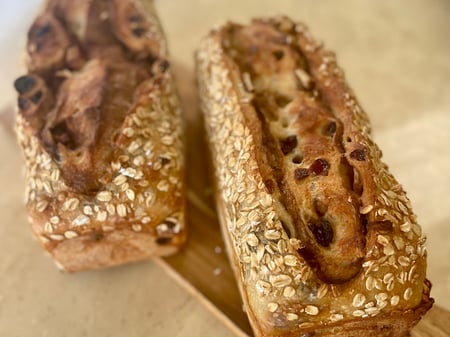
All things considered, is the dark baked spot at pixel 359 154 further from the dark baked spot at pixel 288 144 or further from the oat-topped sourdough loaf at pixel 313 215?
the dark baked spot at pixel 288 144

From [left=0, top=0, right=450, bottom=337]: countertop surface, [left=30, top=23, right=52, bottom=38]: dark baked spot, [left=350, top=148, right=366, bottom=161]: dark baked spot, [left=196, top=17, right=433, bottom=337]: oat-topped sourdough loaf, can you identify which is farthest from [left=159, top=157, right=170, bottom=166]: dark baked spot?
[left=30, top=23, right=52, bottom=38]: dark baked spot

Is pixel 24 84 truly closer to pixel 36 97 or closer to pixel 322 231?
pixel 36 97

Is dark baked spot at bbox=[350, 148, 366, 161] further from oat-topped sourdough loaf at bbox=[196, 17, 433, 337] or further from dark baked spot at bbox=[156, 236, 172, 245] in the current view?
dark baked spot at bbox=[156, 236, 172, 245]

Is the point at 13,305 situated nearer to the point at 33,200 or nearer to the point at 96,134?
the point at 33,200

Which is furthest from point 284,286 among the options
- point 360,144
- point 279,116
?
point 279,116

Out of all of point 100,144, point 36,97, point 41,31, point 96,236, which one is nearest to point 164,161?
point 100,144

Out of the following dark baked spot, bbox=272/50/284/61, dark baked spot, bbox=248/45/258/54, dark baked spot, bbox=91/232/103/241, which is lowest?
dark baked spot, bbox=91/232/103/241

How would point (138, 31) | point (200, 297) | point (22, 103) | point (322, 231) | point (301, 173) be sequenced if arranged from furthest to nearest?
point (138, 31) → point (22, 103) → point (200, 297) → point (301, 173) → point (322, 231)
